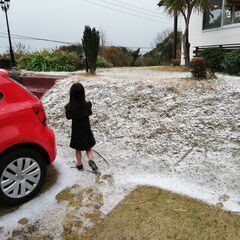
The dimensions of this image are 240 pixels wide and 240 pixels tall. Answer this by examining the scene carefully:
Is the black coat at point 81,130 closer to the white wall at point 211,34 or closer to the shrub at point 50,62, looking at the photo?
the shrub at point 50,62

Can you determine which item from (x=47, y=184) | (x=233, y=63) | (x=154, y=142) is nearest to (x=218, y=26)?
(x=233, y=63)

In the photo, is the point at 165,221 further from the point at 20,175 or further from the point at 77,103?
the point at 77,103

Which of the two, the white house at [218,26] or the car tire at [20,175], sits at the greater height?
the white house at [218,26]

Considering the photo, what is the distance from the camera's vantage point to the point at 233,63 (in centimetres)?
829

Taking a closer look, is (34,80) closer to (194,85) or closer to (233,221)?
(194,85)

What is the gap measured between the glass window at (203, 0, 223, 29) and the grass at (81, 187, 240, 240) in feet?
33.1

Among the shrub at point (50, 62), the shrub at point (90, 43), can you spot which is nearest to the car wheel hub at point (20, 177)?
the shrub at point (90, 43)

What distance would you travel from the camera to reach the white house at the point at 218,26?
10.8 meters

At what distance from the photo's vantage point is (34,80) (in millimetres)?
8711

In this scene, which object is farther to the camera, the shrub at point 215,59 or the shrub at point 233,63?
the shrub at point 215,59

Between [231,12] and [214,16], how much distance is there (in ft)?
2.92

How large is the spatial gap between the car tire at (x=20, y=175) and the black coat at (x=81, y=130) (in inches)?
27.6

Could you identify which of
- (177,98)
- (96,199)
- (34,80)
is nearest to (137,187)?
(96,199)

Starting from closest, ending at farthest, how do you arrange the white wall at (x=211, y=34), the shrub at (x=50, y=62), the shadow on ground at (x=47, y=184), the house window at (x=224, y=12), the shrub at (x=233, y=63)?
1. the shadow on ground at (x=47, y=184)
2. the shrub at (x=233, y=63)
3. the white wall at (x=211, y=34)
4. the house window at (x=224, y=12)
5. the shrub at (x=50, y=62)
